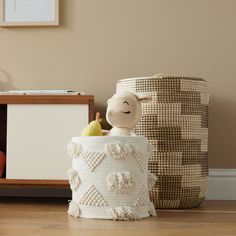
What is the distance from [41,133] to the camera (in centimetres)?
226

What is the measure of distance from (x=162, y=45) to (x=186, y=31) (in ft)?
0.46

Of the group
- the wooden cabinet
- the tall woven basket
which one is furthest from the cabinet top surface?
the tall woven basket

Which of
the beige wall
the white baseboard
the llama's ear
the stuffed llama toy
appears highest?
the beige wall

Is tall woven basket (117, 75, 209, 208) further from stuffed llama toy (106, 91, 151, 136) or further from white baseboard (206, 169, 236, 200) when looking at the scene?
white baseboard (206, 169, 236, 200)

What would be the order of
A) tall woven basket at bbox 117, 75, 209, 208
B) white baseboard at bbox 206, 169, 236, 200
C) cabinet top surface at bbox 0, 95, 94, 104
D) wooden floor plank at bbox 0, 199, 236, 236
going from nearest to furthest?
wooden floor plank at bbox 0, 199, 236, 236, tall woven basket at bbox 117, 75, 209, 208, cabinet top surface at bbox 0, 95, 94, 104, white baseboard at bbox 206, 169, 236, 200

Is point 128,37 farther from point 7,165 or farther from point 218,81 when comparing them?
point 7,165

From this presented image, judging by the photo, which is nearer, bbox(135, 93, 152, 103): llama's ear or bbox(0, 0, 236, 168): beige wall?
bbox(135, 93, 152, 103): llama's ear

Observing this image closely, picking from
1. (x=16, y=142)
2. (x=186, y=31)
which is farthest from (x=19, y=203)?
(x=186, y=31)

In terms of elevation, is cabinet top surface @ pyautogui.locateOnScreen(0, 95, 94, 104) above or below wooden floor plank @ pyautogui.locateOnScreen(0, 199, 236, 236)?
above

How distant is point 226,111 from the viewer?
2.53m

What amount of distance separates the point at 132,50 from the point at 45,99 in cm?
57

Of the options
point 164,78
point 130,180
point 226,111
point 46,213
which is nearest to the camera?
point 130,180

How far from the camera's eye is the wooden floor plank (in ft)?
5.02

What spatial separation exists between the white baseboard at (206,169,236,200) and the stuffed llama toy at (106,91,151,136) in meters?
→ 0.77
